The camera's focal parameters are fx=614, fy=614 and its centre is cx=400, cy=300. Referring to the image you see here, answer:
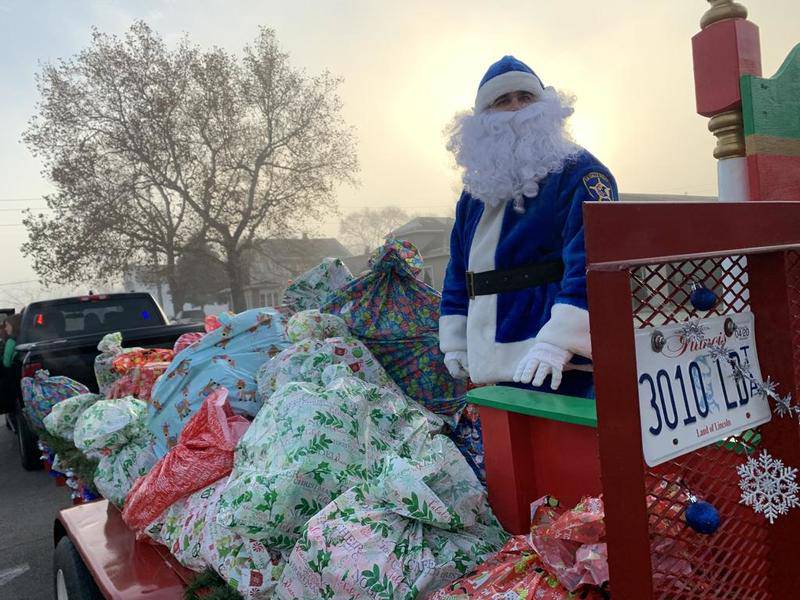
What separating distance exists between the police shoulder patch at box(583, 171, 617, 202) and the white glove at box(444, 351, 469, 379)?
33.3 inches

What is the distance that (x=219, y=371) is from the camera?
3.30 meters

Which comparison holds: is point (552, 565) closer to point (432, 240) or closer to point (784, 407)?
point (784, 407)

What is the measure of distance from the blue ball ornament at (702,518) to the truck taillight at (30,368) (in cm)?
613

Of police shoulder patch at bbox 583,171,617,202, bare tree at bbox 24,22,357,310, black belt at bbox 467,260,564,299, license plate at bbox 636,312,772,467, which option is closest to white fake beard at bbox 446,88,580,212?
police shoulder patch at bbox 583,171,617,202

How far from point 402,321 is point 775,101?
6.20 ft

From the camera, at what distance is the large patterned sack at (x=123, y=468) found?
292 cm

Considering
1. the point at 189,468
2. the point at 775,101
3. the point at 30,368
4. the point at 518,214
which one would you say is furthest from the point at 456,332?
the point at 30,368

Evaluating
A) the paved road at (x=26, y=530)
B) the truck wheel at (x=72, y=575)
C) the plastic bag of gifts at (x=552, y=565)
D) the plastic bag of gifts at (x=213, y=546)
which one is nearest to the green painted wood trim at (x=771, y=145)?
the plastic bag of gifts at (x=552, y=565)

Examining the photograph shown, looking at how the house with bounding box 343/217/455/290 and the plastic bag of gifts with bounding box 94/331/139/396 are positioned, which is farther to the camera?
the house with bounding box 343/217/455/290

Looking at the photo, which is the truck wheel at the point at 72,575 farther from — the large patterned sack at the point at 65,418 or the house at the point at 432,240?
the house at the point at 432,240

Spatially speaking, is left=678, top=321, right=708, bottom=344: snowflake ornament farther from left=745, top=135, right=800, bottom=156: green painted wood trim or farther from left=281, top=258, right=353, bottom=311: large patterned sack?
left=281, top=258, right=353, bottom=311: large patterned sack

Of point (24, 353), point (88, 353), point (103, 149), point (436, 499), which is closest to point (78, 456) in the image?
point (88, 353)

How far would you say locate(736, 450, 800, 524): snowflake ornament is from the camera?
1.14 metres

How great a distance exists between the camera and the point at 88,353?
20.1 feet
